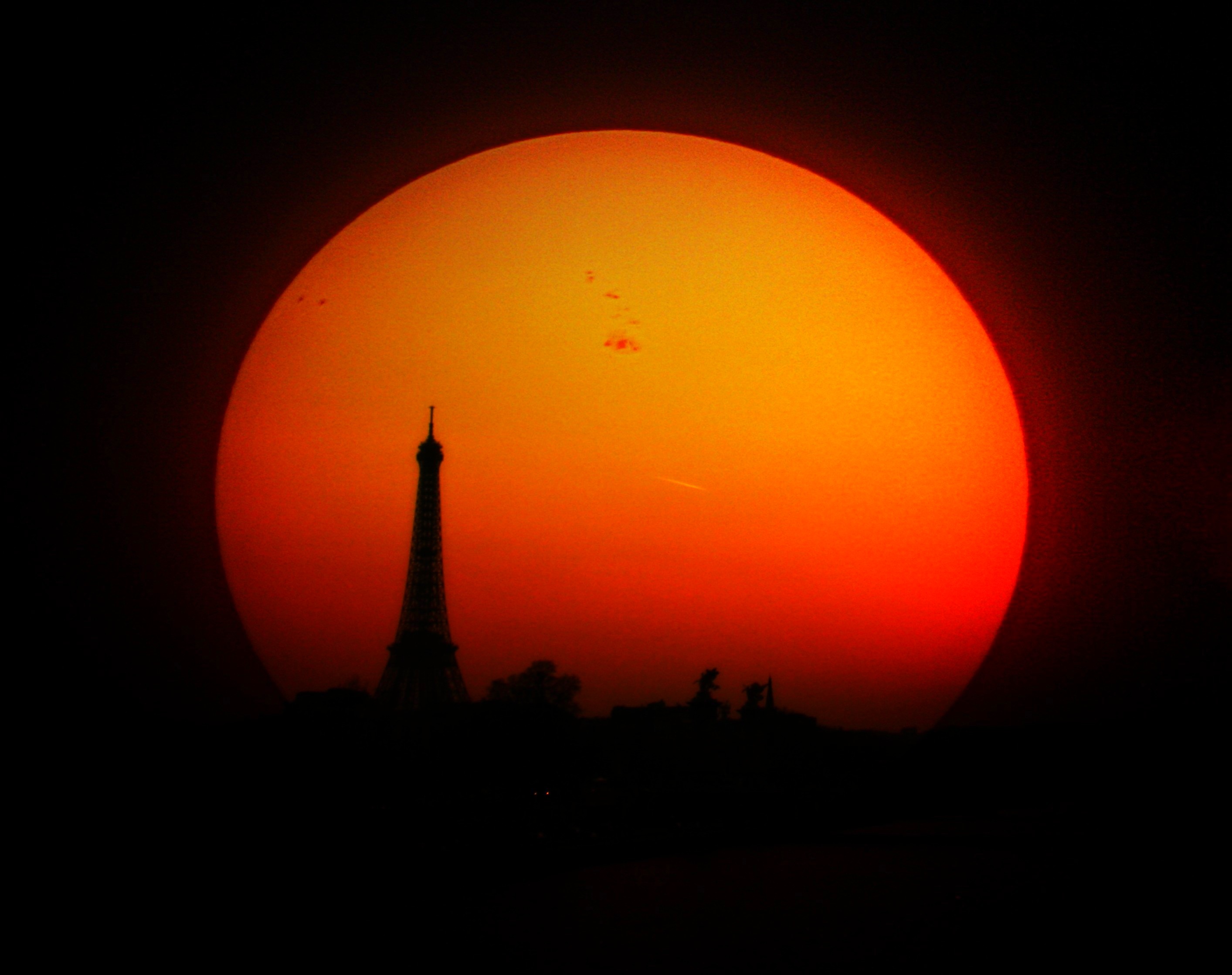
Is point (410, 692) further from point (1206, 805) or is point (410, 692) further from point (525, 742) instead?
point (1206, 805)

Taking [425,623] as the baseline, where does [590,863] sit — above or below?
below

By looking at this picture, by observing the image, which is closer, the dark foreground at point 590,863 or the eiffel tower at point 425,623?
the dark foreground at point 590,863

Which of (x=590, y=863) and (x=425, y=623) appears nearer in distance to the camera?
(x=590, y=863)

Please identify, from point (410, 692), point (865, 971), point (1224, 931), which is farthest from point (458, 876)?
point (410, 692)

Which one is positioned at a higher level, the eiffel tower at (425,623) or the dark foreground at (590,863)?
the eiffel tower at (425,623)
